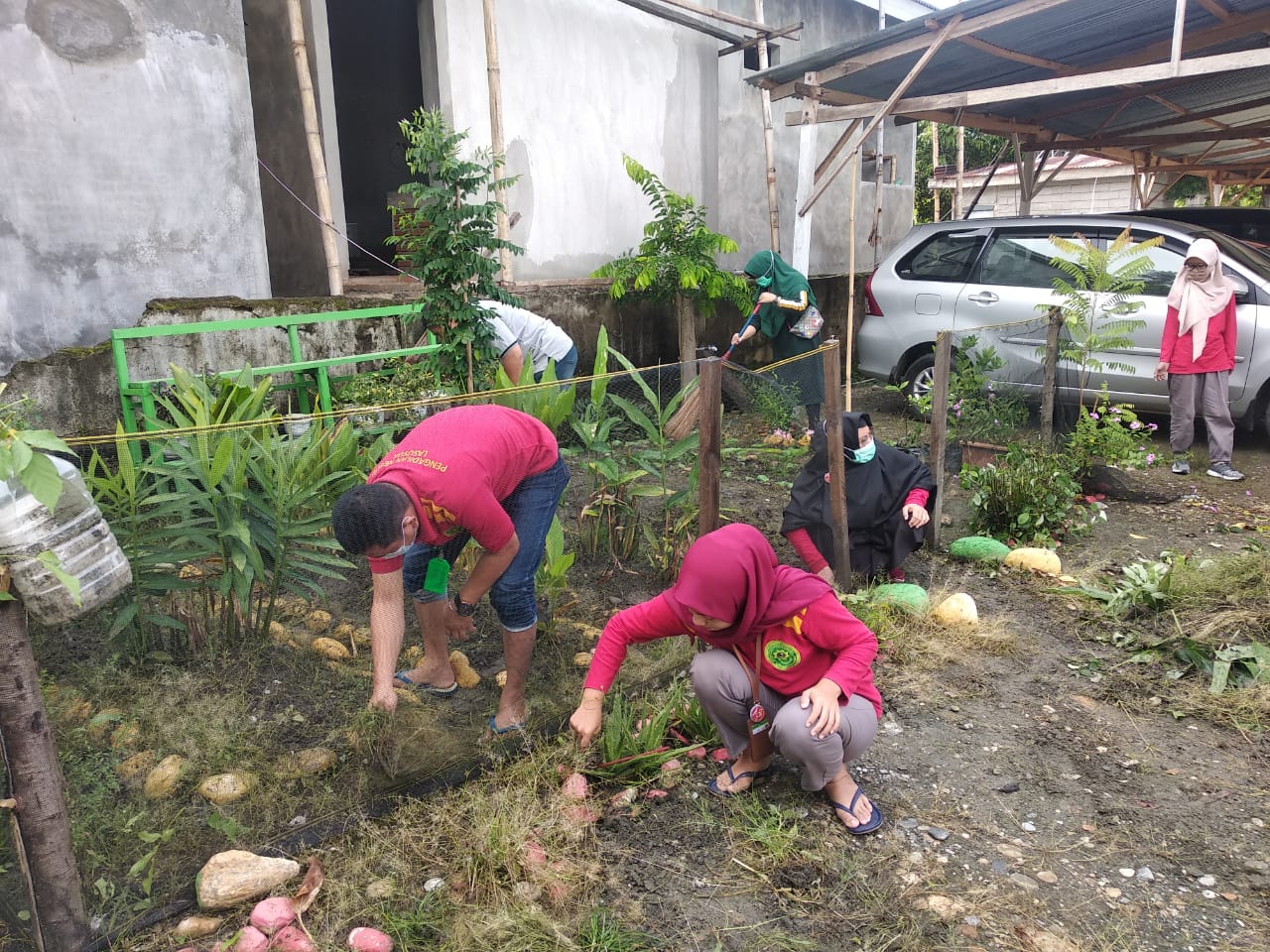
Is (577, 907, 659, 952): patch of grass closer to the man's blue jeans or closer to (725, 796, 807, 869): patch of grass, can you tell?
(725, 796, 807, 869): patch of grass

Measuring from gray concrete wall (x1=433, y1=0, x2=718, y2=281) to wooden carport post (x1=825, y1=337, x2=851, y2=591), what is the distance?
3.96 metres

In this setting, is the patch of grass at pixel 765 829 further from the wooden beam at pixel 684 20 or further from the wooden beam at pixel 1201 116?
the wooden beam at pixel 1201 116

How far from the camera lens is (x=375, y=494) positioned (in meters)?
2.27

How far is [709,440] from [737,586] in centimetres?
105

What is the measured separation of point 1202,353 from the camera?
578 centimetres

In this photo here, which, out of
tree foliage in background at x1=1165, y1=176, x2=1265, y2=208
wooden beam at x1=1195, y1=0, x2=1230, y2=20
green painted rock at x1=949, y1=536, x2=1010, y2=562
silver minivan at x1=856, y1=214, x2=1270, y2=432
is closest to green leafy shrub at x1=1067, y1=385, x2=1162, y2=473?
silver minivan at x1=856, y1=214, x2=1270, y2=432

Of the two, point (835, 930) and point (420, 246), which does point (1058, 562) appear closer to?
point (835, 930)

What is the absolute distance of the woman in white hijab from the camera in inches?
225

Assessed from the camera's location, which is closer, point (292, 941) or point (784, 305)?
point (292, 941)

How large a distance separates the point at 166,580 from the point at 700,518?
1.80m

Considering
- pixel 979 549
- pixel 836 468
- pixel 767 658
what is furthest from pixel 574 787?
pixel 979 549

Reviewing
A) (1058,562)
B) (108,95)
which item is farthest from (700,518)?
(108,95)

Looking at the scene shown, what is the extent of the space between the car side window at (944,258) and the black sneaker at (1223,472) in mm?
2303

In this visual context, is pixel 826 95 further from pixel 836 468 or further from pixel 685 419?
pixel 685 419
